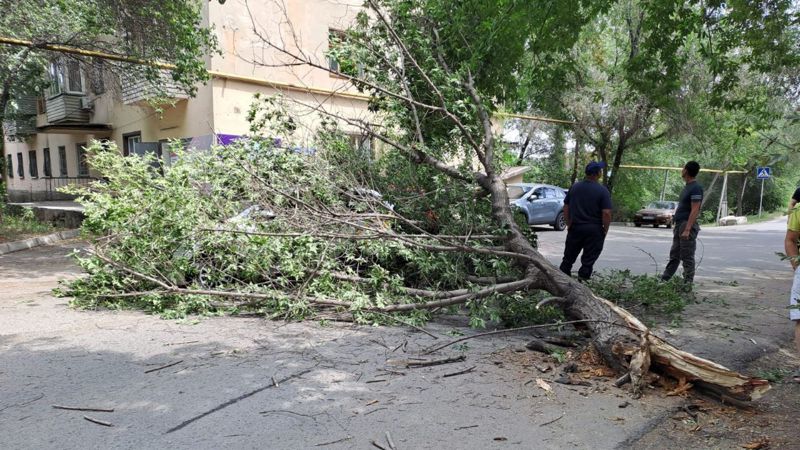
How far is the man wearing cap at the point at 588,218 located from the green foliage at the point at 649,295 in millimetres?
323

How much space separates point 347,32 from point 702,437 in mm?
5774

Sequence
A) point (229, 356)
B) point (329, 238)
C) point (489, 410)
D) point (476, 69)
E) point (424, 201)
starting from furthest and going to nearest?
point (476, 69)
point (424, 201)
point (329, 238)
point (229, 356)
point (489, 410)

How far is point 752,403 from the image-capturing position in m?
3.61

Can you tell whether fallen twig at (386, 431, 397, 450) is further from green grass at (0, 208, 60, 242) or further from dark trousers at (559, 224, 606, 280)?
green grass at (0, 208, 60, 242)

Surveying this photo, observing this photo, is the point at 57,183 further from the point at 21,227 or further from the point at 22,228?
the point at 22,228

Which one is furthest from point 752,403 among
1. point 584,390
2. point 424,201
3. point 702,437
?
point 424,201

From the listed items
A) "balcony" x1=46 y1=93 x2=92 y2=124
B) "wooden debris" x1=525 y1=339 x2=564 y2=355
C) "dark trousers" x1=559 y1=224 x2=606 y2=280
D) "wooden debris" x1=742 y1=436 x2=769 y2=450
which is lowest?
"wooden debris" x1=742 y1=436 x2=769 y2=450

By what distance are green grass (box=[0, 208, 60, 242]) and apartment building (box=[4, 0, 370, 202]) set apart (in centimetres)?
305

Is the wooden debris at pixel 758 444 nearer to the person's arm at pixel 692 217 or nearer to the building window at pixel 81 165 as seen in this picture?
the person's arm at pixel 692 217

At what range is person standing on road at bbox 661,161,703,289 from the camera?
6.62m

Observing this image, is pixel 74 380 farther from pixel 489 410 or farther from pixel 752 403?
pixel 752 403

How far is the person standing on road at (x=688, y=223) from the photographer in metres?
6.62

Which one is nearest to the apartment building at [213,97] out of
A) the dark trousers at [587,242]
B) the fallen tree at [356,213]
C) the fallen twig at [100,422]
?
the fallen tree at [356,213]

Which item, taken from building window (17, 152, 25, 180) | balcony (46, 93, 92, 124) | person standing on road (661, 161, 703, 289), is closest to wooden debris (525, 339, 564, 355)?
person standing on road (661, 161, 703, 289)
